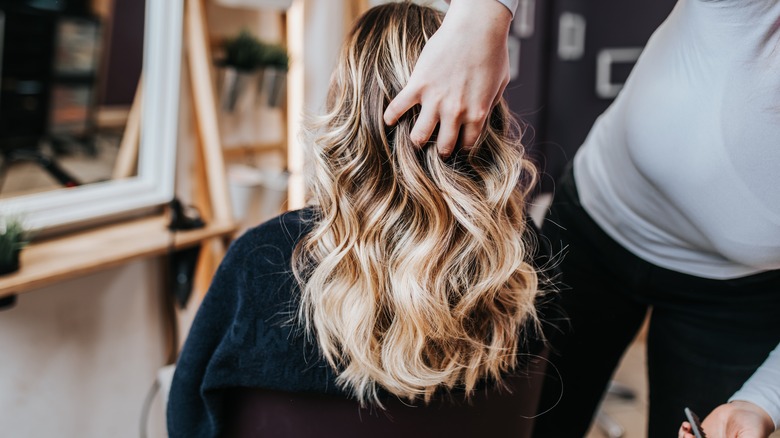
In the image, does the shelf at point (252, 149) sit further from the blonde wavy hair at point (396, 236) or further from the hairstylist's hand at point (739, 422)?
the hairstylist's hand at point (739, 422)

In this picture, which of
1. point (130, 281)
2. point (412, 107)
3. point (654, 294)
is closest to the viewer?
point (412, 107)

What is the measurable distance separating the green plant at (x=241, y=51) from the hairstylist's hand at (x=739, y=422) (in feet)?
4.65

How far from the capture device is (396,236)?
0.76 m

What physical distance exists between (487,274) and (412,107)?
0.24m

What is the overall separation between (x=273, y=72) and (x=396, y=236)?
45.6 inches

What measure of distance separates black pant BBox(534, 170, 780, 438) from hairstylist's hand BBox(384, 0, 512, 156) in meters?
0.44

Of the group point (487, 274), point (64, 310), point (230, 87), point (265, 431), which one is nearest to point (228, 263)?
point (265, 431)

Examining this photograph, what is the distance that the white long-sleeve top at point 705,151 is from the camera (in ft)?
2.52

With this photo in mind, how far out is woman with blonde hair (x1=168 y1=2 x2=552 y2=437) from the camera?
746mm

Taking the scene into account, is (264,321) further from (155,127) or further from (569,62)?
(569,62)

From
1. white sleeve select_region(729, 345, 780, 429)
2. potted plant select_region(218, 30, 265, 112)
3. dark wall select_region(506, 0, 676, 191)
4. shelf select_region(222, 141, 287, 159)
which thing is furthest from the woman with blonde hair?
dark wall select_region(506, 0, 676, 191)

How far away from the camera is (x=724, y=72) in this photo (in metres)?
0.79

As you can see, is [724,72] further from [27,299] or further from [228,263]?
[27,299]

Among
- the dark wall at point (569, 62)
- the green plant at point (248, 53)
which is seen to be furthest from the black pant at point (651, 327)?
the dark wall at point (569, 62)
